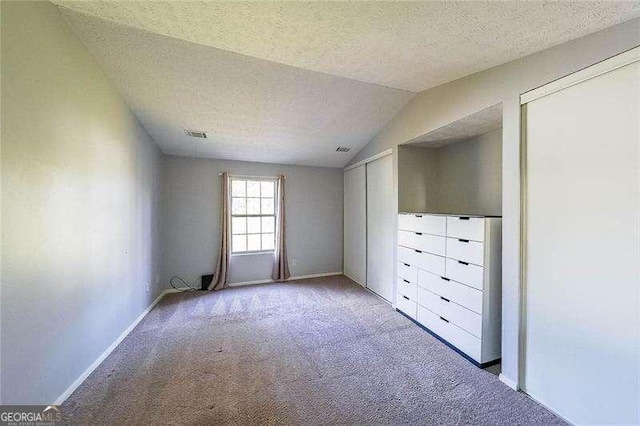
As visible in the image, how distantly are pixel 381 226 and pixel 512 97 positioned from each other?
210 centimetres

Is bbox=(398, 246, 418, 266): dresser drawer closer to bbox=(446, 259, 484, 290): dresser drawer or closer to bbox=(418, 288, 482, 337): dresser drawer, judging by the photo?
bbox=(418, 288, 482, 337): dresser drawer

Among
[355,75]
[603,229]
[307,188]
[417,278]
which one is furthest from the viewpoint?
[307,188]

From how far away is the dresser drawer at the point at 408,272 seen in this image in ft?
8.96

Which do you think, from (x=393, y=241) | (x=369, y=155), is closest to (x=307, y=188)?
(x=369, y=155)

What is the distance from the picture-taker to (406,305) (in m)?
2.87

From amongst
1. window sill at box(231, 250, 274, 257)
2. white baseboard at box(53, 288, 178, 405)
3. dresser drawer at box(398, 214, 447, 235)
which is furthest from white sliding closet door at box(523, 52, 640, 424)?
window sill at box(231, 250, 274, 257)

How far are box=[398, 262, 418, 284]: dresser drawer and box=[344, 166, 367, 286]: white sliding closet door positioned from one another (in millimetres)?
1008

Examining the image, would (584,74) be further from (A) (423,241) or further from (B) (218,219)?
(B) (218,219)

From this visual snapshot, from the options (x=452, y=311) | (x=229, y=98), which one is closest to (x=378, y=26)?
(x=229, y=98)

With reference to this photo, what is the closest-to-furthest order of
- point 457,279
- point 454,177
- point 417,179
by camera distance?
point 457,279
point 454,177
point 417,179

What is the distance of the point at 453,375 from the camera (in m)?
1.84

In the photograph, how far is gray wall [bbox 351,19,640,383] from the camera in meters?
1.32

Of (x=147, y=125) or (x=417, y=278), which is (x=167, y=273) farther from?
(x=417, y=278)

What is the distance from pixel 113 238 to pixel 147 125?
5.06 ft
